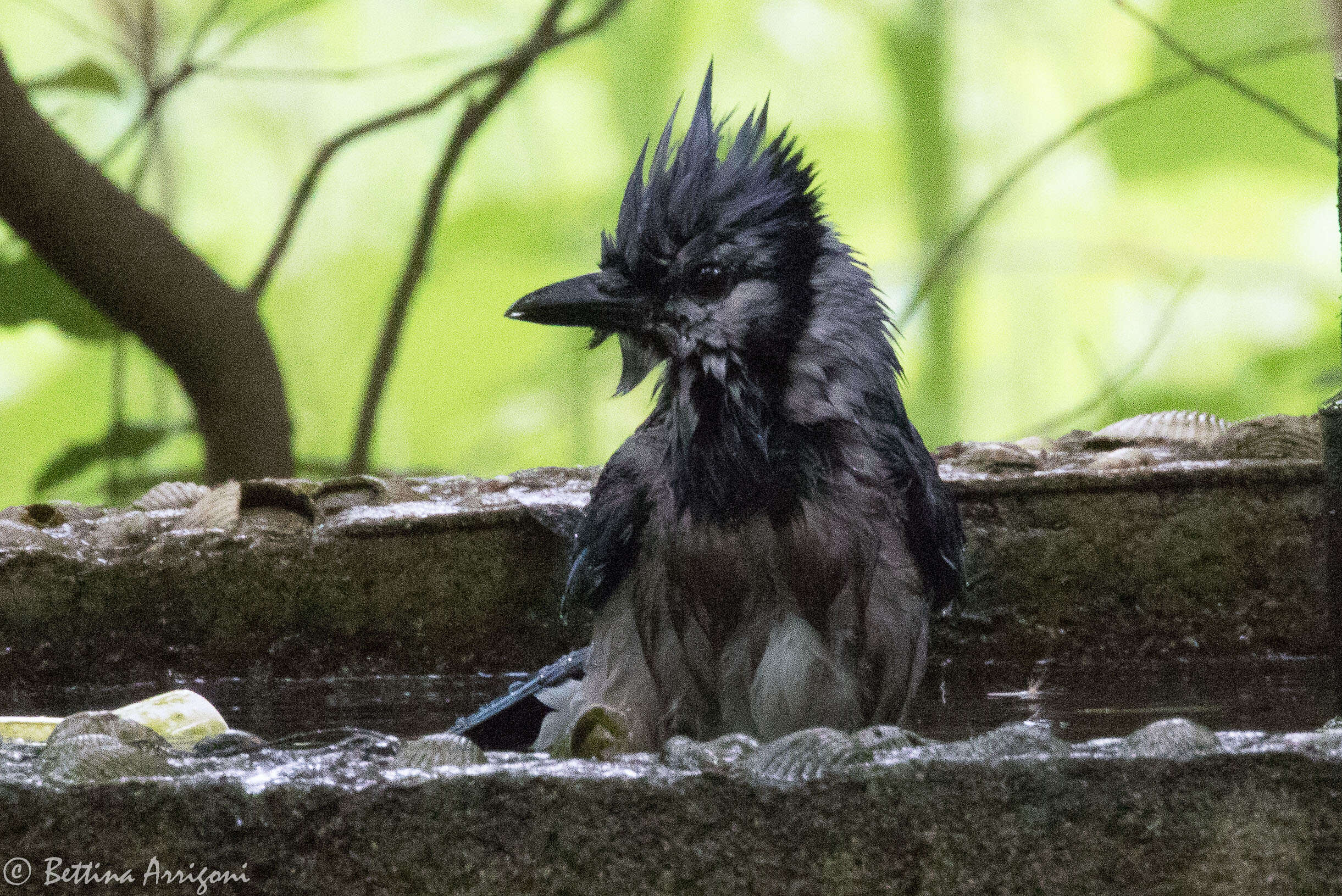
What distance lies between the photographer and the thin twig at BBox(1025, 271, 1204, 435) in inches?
164

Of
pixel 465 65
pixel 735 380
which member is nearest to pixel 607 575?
pixel 735 380

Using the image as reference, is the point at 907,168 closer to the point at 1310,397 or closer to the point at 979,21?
the point at 979,21

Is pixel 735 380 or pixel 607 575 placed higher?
pixel 735 380

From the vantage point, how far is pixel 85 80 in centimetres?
430

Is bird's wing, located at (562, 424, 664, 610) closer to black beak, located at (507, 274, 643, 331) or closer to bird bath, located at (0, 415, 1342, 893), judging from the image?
black beak, located at (507, 274, 643, 331)

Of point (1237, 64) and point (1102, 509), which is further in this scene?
point (1237, 64)

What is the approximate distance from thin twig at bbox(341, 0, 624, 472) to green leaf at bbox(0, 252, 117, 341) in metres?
0.79

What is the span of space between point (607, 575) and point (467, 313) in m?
5.08

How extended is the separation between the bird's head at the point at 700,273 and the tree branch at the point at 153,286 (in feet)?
6.08

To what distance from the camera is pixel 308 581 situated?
251 centimetres

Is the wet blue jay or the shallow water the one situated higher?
the wet blue jay

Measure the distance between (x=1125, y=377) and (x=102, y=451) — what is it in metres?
2.93

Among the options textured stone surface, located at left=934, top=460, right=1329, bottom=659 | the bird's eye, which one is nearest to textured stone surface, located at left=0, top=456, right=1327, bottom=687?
textured stone surface, located at left=934, top=460, right=1329, bottom=659

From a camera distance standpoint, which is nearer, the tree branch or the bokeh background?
the tree branch
